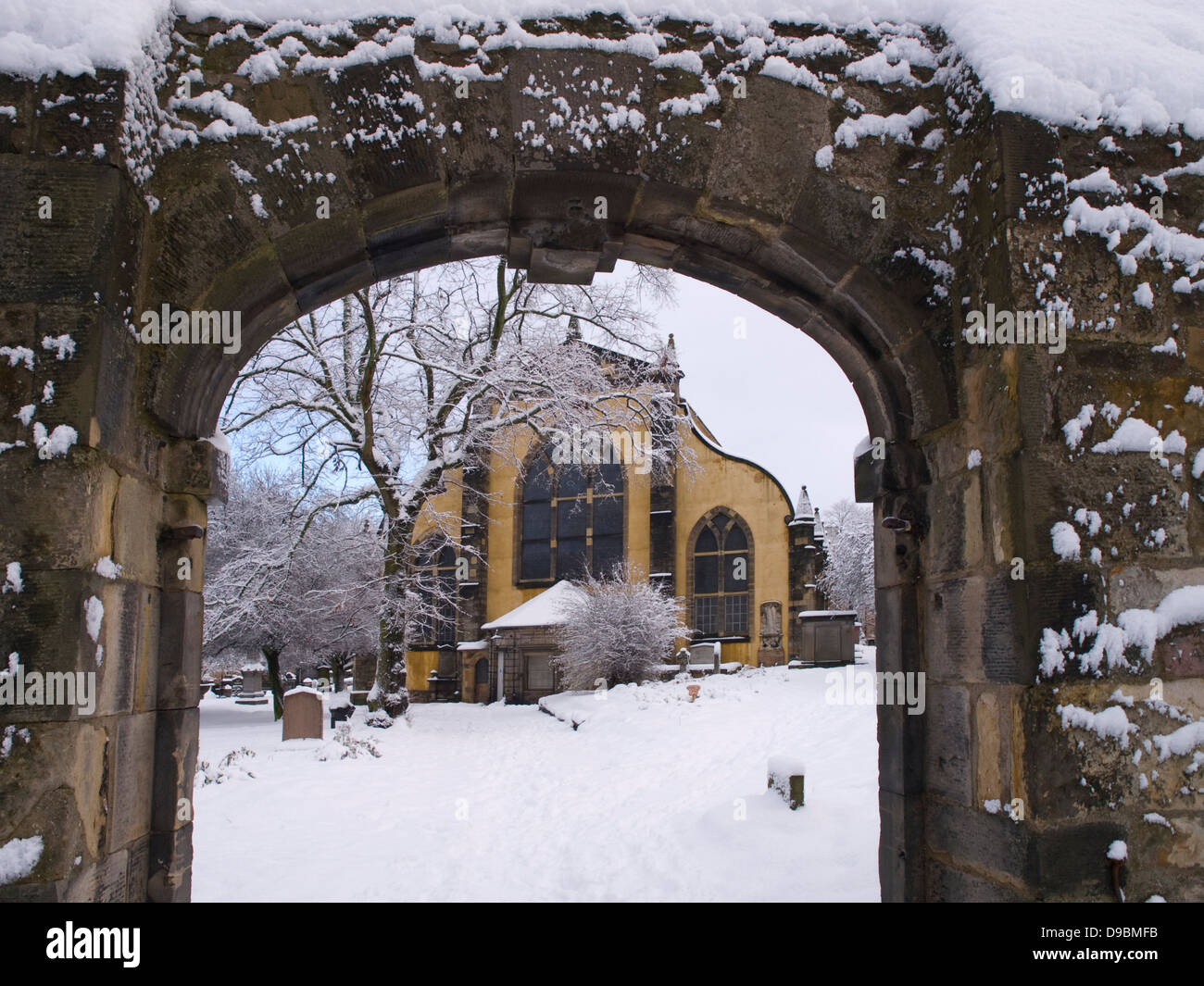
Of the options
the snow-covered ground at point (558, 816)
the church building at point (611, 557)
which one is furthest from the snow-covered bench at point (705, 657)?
the snow-covered ground at point (558, 816)

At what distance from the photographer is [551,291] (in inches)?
719

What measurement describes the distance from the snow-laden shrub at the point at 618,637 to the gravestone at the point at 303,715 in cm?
789

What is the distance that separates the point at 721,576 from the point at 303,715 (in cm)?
1605

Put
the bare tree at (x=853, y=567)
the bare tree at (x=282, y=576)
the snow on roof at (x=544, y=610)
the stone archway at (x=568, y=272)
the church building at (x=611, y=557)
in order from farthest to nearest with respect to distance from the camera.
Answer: the bare tree at (x=853, y=567) → the church building at (x=611, y=557) → the snow on roof at (x=544, y=610) → the bare tree at (x=282, y=576) → the stone archway at (x=568, y=272)

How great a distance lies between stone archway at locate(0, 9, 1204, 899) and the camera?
3.12 metres

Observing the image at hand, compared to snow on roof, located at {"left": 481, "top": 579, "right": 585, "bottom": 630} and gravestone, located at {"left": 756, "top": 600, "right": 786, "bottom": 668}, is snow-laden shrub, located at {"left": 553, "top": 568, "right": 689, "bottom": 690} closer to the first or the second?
snow on roof, located at {"left": 481, "top": 579, "right": 585, "bottom": 630}

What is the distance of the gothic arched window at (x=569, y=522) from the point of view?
30.0m

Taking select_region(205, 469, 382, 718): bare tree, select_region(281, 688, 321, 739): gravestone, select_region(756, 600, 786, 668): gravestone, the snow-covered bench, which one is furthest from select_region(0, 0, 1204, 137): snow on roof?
select_region(756, 600, 786, 668): gravestone

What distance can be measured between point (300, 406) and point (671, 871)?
11.8 metres

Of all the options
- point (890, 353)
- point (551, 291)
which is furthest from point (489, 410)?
point (890, 353)

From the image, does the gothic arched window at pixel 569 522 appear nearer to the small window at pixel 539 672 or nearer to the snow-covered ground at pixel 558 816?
the small window at pixel 539 672

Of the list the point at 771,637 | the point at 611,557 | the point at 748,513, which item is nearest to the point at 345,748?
the point at 771,637

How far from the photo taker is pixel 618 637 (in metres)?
22.1

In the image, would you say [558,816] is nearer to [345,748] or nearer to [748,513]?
[345,748]
